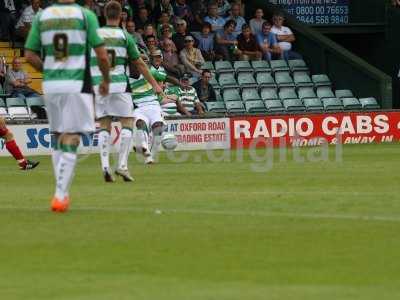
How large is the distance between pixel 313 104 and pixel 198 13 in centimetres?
373

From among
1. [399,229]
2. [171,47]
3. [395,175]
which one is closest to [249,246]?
[399,229]

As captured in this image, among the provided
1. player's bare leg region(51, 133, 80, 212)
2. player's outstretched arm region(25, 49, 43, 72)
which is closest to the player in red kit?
player's outstretched arm region(25, 49, 43, 72)

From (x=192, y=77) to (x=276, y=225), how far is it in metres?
19.6

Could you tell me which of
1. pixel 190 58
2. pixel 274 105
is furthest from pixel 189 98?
pixel 274 105

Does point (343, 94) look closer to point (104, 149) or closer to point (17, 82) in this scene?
point (17, 82)

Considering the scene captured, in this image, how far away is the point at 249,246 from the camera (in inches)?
428

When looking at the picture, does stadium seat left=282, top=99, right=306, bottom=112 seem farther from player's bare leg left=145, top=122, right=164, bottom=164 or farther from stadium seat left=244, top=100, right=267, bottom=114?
player's bare leg left=145, top=122, right=164, bottom=164

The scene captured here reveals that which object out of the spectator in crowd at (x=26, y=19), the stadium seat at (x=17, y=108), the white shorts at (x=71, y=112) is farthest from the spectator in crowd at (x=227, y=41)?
the white shorts at (x=71, y=112)

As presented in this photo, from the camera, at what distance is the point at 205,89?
31844 millimetres

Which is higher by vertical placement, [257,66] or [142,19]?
[142,19]

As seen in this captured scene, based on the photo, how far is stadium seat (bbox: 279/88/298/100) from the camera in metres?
33.5

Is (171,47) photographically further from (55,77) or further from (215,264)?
(215,264)

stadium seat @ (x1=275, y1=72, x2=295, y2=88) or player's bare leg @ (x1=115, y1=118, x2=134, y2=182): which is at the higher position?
player's bare leg @ (x1=115, y1=118, x2=134, y2=182)

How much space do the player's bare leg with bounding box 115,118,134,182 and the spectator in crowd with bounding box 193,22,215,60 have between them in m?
14.3
